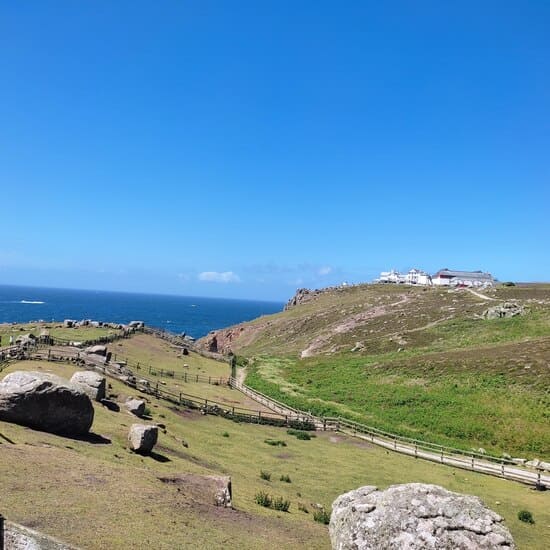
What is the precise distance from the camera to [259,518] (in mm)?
19297

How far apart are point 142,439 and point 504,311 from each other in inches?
2878

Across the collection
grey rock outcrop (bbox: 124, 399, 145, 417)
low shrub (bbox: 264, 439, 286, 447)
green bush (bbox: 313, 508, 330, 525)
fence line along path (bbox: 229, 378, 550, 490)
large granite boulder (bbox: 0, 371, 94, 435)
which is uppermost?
large granite boulder (bbox: 0, 371, 94, 435)

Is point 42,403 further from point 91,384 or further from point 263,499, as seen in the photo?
point 263,499

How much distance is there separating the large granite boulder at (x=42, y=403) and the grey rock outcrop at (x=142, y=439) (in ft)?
8.87

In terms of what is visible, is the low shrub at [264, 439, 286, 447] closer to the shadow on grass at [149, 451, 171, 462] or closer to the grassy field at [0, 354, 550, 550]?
the grassy field at [0, 354, 550, 550]

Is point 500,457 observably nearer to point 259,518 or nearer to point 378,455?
point 378,455

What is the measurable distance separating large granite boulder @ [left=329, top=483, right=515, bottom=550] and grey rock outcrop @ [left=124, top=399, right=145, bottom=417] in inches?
1022

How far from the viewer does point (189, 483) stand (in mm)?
21141

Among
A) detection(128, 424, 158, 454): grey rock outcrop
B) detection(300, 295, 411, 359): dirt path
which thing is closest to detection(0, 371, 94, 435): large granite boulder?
detection(128, 424, 158, 454): grey rock outcrop

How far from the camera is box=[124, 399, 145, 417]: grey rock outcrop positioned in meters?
36.1

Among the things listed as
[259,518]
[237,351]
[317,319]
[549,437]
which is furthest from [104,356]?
[317,319]

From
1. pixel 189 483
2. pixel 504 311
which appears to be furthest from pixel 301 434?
pixel 504 311

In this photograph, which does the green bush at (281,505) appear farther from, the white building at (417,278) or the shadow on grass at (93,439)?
the white building at (417,278)

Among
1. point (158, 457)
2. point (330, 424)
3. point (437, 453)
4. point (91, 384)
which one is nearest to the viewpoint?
point (158, 457)
